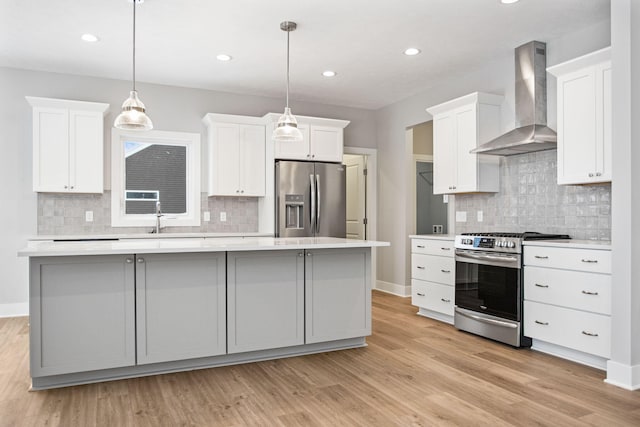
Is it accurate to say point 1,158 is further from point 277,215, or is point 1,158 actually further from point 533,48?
point 533,48

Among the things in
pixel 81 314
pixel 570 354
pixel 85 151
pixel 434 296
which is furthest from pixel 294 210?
pixel 570 354

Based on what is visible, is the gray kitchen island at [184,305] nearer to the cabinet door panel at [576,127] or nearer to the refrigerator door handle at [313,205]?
the cabinet door panel at [576,127]

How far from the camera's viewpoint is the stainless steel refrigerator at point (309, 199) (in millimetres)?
5551

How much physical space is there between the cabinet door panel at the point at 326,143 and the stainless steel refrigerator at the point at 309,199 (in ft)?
0.33

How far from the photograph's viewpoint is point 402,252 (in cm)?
620

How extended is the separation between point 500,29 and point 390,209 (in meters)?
3.01

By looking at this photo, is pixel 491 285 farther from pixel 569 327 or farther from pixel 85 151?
pixel 85 151

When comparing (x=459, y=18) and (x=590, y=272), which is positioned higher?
(x=459, y=18)

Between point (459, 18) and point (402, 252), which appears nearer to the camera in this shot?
point (459, 18)

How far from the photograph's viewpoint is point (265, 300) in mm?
3389

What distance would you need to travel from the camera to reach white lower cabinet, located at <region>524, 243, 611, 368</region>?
10.3 ft

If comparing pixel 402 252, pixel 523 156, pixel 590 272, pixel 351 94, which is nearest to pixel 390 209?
pixel 402 252

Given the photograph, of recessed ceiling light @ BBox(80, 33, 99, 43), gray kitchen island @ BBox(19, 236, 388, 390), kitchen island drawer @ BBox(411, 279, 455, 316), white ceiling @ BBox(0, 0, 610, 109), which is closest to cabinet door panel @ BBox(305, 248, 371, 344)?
gray kitchen island @ BBox(19, 236, 388, 390)

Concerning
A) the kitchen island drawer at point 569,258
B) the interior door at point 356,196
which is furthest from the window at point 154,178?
the kitchen island drawer at point 569,258
